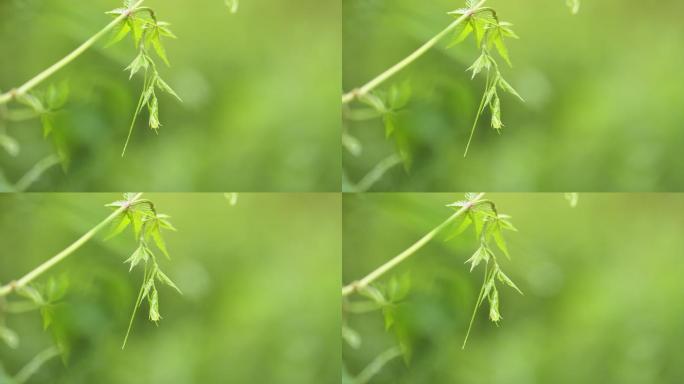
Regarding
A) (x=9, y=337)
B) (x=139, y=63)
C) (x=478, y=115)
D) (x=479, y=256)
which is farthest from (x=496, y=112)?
(x=9, y=337)

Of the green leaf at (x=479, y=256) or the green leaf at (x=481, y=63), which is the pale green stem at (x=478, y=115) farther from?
the green leaf at (x=479, y=256)

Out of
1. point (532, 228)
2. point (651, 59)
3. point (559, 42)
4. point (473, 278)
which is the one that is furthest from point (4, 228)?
point (651, 59)

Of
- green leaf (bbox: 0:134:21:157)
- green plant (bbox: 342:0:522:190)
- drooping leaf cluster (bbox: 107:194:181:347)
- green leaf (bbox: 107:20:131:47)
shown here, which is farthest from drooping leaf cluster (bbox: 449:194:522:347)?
green leaf (bbox: 0:134:21:157)

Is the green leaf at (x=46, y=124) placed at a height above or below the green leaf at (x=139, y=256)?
above

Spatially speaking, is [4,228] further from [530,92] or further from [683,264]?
[683,264]

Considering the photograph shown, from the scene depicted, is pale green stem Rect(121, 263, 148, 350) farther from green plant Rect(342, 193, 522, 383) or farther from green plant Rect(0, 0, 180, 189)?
green plant Rect(342, 193, 522, 383)

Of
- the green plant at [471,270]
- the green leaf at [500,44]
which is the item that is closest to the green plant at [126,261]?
the green plant at [471,270]
